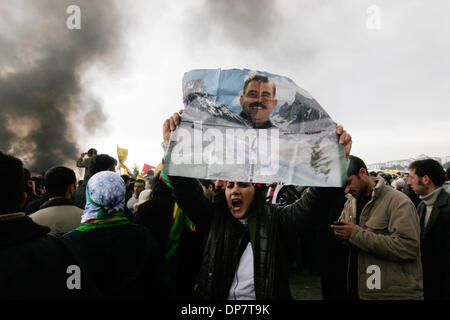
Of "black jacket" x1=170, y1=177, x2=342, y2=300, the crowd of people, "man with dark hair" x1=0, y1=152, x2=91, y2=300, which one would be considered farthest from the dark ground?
"man with dark hair" x1=0, y1=152, x2=91, y2=300

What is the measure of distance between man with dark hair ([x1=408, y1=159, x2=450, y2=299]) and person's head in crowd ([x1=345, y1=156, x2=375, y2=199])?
3.11 feet

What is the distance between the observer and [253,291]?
2006 mm

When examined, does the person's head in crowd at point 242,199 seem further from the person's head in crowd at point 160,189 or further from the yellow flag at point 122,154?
the yellow flag at point 122,154

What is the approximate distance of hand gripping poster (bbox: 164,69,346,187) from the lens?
71.3 inches

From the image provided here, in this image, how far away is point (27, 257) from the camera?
4.48ft

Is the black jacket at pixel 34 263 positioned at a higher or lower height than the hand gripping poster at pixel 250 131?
lower

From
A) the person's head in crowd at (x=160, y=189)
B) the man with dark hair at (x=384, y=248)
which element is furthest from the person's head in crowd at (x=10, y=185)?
the man with dark hair at (x=384, y=248)

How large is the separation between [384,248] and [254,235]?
122 cm

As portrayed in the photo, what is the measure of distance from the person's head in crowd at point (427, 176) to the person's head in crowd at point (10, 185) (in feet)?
12.5

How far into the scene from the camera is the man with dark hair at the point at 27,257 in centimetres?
132
